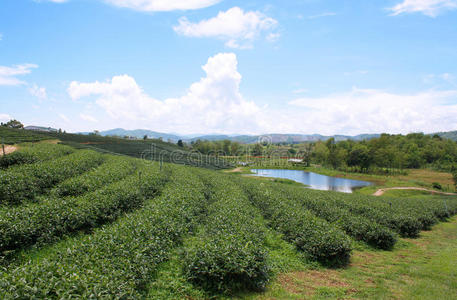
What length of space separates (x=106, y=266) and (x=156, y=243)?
2.07m

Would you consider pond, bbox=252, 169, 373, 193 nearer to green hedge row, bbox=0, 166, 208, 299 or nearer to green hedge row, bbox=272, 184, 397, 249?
green hedge row, bbox=272, 184, 397, 249

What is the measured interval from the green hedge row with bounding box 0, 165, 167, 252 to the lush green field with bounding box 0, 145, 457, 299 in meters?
0.04

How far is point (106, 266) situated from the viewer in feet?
20.3

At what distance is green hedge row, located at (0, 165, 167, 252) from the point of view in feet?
27.8

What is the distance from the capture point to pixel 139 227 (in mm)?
8773

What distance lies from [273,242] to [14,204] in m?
14.0

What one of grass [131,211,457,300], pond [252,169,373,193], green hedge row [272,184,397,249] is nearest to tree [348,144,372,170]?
pond [252,169,373,193]

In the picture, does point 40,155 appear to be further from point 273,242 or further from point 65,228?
point 273,242

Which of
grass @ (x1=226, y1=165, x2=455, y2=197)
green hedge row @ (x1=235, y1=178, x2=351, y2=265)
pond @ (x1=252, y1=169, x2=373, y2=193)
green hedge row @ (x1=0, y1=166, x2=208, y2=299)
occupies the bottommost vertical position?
pond @ (x1=252, y1=169, x2=373, y2=193)

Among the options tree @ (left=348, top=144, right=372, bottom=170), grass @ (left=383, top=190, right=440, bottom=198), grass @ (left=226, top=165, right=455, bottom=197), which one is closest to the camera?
grass @ (left=383, top=190, right=440, bottom=198)

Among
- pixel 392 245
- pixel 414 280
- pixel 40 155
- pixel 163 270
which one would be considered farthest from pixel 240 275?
pixel 40 155

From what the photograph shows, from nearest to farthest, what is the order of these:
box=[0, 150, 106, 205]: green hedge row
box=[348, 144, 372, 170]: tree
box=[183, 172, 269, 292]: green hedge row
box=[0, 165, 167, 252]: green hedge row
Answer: box=[183, 172, 269, 292]: green hedge row → box=[0, 165, 167, 252]: green hedge row → box=[0, 150, 106, 205]: green hedge row → box=[348, 144, 372, 170]: tree

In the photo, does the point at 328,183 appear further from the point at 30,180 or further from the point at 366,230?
the point at 30,180

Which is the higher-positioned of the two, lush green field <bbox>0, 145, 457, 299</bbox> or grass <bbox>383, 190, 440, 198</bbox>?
lush green field <bbox>0, 145, 457, 299</bbox>
